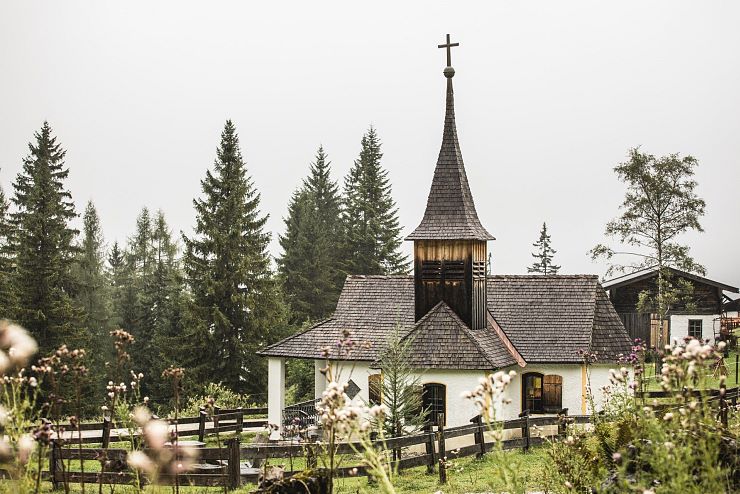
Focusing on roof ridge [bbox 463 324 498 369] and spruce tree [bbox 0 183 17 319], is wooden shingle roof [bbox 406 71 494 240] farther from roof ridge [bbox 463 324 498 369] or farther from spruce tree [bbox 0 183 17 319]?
spruce tree [bbox 0 183 17 319]

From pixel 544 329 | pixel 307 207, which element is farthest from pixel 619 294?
pixel 307 207

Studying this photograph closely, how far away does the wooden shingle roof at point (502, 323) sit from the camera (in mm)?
25547

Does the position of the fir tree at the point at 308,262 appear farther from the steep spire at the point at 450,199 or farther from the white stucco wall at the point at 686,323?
the steep spire at the point at 450,199

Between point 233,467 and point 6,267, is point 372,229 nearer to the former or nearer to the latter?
point 6,267

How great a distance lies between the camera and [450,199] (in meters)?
27.3

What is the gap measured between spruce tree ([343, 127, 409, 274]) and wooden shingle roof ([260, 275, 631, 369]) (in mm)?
23893

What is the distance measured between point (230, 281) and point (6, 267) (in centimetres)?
1129

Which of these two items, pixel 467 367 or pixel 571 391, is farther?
pixel 571 391

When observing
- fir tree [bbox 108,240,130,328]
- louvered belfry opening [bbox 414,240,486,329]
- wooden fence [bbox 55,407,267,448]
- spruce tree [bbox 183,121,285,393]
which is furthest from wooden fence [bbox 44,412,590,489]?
fir tree [bbox 108,240,130,328]

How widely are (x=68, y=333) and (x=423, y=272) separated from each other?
19.6 m

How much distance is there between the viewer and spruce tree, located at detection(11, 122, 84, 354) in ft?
127

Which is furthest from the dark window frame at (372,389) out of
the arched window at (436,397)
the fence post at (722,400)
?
the fence post at (722,400)

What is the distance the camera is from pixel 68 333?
39.0 metres

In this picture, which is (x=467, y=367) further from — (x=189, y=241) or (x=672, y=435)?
(x=189, y=241)
